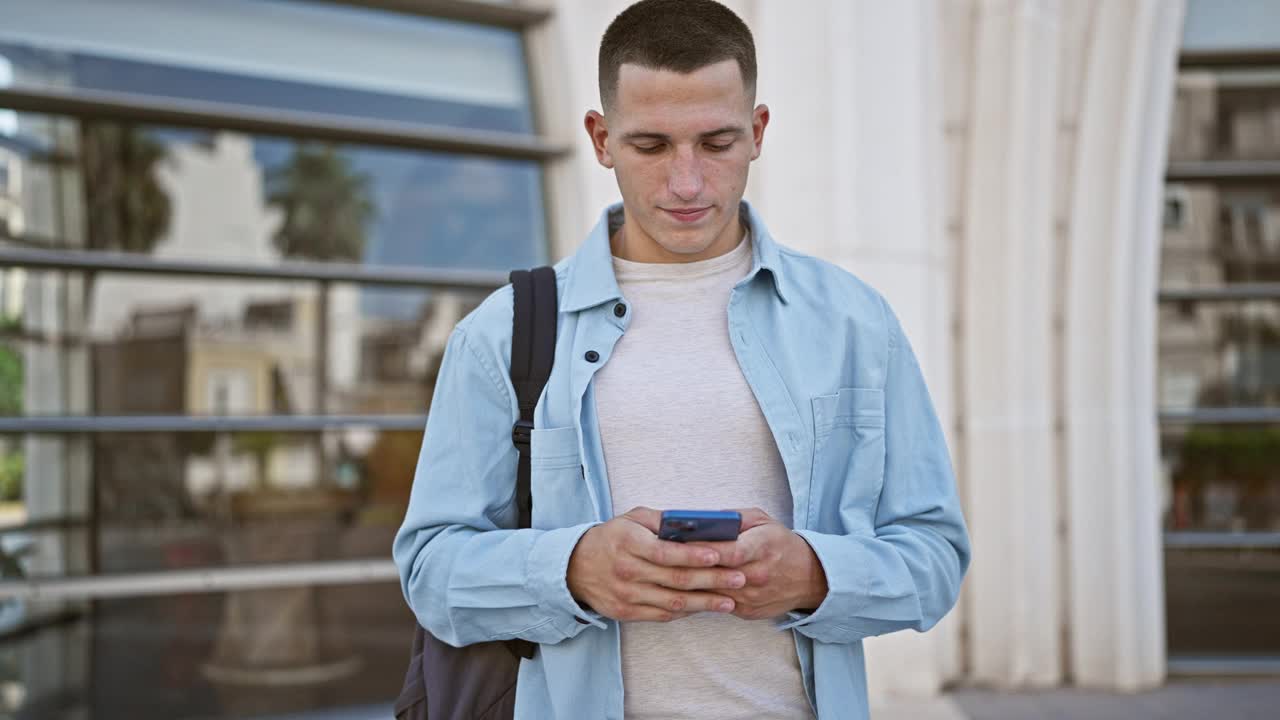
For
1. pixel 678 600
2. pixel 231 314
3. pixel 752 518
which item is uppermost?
pixel 231 314

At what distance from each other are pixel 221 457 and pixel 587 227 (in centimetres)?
242

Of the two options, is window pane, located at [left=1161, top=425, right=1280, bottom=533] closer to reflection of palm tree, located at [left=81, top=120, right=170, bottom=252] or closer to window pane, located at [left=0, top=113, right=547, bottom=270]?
window pane, located at [left=0, top=113, right=547, bottom=270]

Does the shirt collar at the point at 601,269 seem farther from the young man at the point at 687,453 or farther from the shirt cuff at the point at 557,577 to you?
the shirt cuff at the point at 557,577

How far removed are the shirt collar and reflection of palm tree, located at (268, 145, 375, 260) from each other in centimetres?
450

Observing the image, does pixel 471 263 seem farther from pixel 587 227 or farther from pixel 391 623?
pixel 391 623

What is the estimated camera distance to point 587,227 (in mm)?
6387

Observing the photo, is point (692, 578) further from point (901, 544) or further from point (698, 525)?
point (901, 544)

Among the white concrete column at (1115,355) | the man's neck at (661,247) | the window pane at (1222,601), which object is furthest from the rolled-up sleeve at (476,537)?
the window pane at (1222,601)

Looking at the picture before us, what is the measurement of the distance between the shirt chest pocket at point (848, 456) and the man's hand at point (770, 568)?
0.56ft

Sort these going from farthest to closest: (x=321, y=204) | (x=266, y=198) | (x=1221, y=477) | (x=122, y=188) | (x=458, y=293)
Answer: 1. (x=1221, y=477)
2. (x=458, y=293)
3. (x=321, y=204)
4. (x=266, y=198)
5. (x=122, y=188)

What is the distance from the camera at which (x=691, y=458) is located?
193 centimetres

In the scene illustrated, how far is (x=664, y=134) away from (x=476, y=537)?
78cm

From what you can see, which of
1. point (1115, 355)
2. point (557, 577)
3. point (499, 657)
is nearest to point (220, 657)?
point (499, 657)

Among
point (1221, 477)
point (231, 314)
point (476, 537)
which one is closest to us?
point (476, 537)
